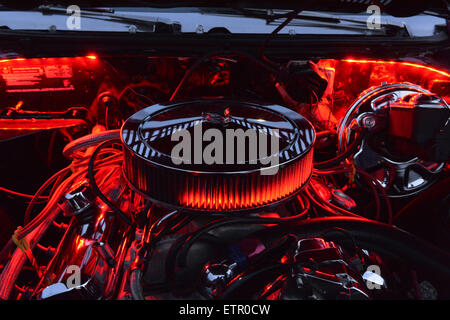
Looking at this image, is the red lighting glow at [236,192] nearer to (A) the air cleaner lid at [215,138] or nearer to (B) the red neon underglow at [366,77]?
(A) the air cleaner lid at [215,138]

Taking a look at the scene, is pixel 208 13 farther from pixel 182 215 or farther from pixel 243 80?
pixel 182 215

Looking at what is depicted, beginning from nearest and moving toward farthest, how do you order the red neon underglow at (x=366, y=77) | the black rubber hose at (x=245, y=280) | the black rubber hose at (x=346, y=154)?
1. the black rubber hose at (x=245, y=280)
2. the black rubber hose at (x=346, y=154)
3. the red neon underglow at (x=366, y=77)

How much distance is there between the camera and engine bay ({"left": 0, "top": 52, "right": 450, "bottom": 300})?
57cm

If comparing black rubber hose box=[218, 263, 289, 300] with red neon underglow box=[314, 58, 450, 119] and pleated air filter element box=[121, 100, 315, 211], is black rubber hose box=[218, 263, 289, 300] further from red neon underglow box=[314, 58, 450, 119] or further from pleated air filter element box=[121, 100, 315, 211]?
red neon underglow box=[314, 58, 450, 119]

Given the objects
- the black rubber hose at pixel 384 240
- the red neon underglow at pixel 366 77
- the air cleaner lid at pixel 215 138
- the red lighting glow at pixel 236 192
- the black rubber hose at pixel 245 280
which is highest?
the red neon underglow at pixel 366 77

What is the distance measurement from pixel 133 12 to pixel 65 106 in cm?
36

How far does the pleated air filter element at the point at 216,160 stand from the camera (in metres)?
0.55

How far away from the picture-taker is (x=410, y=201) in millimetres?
926

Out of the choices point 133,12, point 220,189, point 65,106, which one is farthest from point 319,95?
point 65,106

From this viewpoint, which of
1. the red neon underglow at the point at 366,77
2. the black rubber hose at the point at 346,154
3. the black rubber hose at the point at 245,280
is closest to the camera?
the black rubber hose at the point at 245,280

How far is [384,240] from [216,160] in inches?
14.6

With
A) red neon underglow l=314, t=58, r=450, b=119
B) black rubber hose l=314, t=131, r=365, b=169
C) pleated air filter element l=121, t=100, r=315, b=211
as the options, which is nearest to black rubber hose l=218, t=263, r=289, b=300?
pleated air filter element l=121, t=100, r=315, b=211

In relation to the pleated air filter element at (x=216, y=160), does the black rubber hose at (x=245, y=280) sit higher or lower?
lower

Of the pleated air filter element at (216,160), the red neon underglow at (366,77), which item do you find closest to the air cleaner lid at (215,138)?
the pleated air filter element at (216,160)
